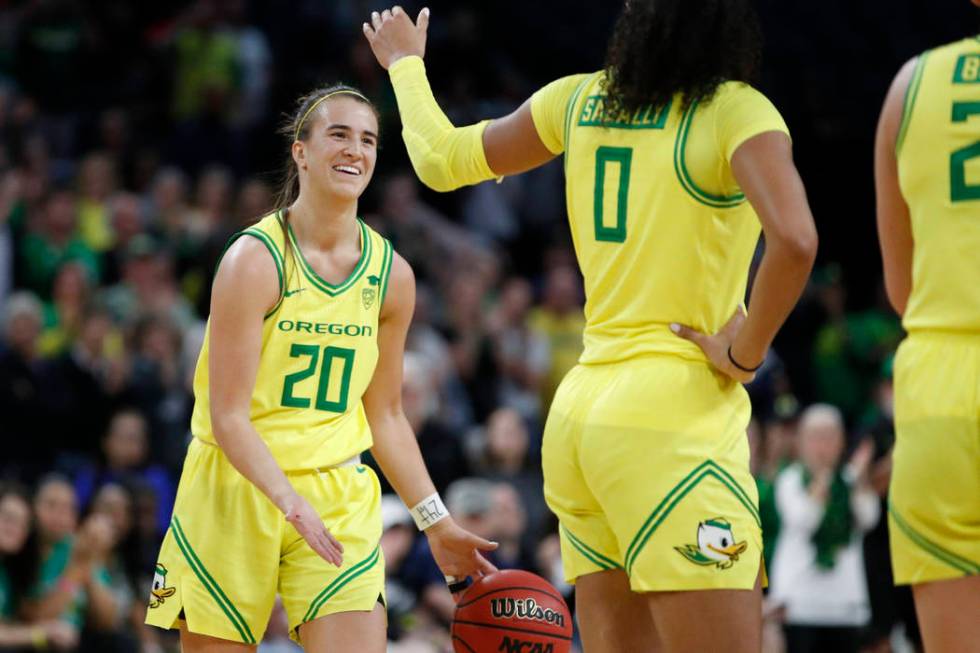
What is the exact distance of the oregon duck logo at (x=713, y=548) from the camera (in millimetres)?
3775

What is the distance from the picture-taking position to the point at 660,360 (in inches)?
154

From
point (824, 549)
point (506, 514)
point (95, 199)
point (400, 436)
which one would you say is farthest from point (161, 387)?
point (400, 436)

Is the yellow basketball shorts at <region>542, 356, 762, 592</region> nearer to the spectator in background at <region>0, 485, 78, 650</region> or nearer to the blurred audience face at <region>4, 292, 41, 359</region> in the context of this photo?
the spectator in background at <region>0, 485, 78, 650</region>

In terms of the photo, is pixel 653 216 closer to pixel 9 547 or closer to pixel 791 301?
pixel 791 301

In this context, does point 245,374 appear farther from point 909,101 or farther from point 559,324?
point 559,324

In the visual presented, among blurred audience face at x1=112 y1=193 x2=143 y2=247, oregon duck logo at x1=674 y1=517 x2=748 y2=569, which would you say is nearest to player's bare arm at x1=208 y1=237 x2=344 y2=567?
oregon duck logo at x1=674 y1=517 x2=748 y2=569

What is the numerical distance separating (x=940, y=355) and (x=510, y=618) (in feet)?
5.98

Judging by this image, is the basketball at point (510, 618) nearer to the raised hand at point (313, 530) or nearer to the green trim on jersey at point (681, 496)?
the raised hand at point (313, 530)

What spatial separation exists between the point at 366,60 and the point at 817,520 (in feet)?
19.4

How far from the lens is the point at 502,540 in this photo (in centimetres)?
847

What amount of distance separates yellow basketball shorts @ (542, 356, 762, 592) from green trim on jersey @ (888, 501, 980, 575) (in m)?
0.49

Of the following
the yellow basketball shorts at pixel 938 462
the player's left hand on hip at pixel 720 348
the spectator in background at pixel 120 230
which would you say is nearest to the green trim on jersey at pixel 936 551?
the yellow basketball shorts at pixel 938 462

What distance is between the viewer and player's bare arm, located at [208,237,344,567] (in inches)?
169

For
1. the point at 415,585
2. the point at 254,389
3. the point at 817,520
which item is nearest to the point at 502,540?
the point at 415,585
